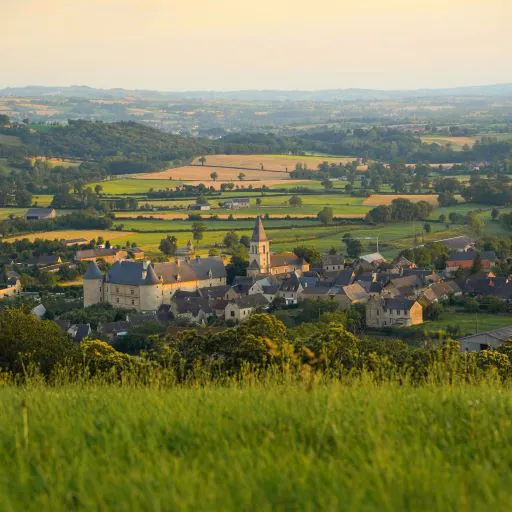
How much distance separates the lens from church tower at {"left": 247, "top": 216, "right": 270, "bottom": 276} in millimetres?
62188

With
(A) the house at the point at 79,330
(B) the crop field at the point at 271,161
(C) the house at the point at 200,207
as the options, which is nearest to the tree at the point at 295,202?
(C) the house at the point at 200,207

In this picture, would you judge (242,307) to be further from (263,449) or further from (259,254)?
(263,449)

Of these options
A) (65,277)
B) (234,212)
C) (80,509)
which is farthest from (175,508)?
(234,212)

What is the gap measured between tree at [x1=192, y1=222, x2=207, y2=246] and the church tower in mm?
10895

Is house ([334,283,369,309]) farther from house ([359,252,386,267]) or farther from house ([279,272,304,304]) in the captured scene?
house ([359,252,386,267])

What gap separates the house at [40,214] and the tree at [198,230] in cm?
1567

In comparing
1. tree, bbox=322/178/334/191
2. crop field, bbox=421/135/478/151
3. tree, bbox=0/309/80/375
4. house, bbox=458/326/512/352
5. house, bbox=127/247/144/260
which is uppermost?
tree, bbox=0/309/80/375

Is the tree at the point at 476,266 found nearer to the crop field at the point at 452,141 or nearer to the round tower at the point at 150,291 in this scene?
the round tower at the point at 150,291

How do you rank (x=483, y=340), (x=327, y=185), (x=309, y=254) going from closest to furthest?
1. (x=483, y=340)
2. (x=309, y=254)
3. (x=327, y=185)

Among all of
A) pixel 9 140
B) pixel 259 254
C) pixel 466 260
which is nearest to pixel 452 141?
pixel 9 140

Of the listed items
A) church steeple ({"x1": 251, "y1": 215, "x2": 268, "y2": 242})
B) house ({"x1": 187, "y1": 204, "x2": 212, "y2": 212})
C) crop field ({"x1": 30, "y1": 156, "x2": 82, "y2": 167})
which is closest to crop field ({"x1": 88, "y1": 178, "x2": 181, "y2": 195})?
house ({"x1": 187, "y1": 204, "x2": 212, "y2": 212})

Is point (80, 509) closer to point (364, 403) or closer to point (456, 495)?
point (456, 495)

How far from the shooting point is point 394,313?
47750 millimetres

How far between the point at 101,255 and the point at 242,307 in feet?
60.2
